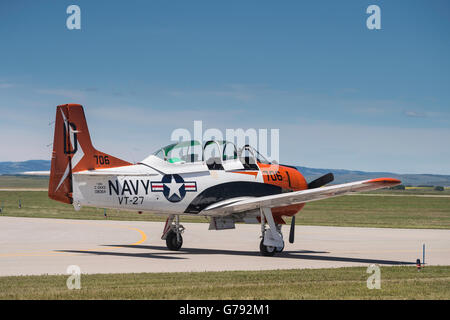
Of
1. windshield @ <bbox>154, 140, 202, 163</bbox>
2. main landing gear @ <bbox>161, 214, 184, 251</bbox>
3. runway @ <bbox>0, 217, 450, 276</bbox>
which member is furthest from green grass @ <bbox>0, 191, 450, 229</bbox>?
windshield @ <bbox>154, 140, 202, 163</bbox>

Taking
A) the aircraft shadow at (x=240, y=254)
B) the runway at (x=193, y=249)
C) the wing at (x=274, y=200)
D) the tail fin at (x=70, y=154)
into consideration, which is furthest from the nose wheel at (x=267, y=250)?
the tail fin at (x=70, y=154)

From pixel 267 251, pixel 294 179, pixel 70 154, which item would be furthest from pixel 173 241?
pixel 70 154

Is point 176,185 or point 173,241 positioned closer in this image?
point 176,185

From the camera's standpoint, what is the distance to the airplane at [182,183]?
1862 centimetres

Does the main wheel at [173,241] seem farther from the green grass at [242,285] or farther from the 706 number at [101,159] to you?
the green grass at [242,285]

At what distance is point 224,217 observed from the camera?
68.2 feet

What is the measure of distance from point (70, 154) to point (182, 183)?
3.50 m

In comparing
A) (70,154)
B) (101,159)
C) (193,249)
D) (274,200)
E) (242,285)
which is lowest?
(193,249)

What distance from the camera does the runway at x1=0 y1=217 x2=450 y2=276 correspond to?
1734 cm

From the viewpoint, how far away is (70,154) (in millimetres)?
18703

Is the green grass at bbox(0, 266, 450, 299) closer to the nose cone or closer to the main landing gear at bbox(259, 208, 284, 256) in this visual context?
the main landing gear at bbox(259, 208, 284, 256)

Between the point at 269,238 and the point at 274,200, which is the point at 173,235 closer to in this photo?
the point at 269,238
